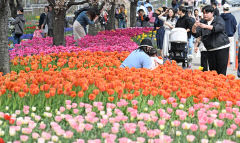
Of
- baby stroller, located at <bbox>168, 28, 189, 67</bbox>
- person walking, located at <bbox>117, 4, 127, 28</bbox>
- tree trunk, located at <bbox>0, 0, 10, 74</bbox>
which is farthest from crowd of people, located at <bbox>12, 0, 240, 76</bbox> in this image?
person walking, located at <bbox>117, 4, 127, 28</bbox>

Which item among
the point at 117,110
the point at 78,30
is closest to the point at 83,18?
the point at 78,30

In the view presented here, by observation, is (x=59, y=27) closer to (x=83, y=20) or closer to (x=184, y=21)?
(x=83, y=20)

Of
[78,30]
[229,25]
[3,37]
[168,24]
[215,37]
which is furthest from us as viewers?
[78,30]

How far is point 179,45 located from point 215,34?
10.8 feet

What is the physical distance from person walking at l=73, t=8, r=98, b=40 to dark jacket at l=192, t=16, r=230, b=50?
5.20 m

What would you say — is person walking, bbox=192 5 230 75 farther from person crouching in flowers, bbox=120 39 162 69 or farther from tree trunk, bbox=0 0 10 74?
tree trunk, bbox=0 0 10 74

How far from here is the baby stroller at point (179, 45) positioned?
463 inches

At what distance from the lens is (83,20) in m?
13.8

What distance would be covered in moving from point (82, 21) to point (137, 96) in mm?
8757

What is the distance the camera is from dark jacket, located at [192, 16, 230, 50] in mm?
8547

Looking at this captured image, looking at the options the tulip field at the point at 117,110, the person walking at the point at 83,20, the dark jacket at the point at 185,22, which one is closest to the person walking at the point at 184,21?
the dark jacket at the point at 185,22

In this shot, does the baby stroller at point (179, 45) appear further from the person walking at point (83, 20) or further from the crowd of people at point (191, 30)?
the person walking at point (83, 20)

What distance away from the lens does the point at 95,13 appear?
13.4 metres

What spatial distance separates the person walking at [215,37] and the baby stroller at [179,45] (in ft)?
9.43
